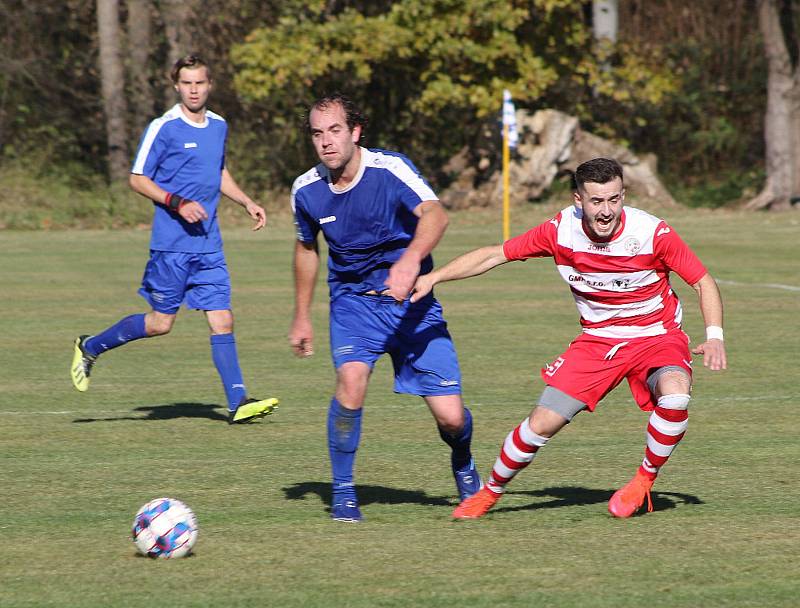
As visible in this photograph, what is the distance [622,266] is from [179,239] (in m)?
3.99

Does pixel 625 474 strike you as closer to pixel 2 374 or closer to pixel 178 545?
pixel 178 545

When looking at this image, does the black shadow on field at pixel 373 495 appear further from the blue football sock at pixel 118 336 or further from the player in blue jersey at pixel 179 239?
the blue football sock at pixel 118 336

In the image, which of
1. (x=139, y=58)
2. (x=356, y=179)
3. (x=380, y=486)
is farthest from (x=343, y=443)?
(x=139, y=58)

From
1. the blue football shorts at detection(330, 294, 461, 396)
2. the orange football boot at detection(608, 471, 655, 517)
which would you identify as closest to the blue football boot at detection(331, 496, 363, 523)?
the blue football shorts at detection(330, 294, 461, 396)

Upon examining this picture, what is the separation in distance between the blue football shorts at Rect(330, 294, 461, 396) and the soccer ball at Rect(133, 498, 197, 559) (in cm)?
107

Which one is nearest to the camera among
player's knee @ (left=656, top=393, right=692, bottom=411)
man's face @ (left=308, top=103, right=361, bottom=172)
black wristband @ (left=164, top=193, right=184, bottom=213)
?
man's face @ (left=308, top=103, right=361, bottom=172)

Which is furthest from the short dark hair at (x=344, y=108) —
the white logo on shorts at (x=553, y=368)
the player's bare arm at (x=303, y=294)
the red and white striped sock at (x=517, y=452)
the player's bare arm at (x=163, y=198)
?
the player's bare arm at (x=163, y=198)

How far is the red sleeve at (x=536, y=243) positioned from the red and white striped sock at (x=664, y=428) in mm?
822

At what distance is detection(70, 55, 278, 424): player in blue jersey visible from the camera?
31.4 ft

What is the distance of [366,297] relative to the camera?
660 centimetres

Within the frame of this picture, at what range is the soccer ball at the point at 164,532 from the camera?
19.0 feet

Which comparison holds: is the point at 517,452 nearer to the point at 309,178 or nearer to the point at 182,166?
the point at 309,178

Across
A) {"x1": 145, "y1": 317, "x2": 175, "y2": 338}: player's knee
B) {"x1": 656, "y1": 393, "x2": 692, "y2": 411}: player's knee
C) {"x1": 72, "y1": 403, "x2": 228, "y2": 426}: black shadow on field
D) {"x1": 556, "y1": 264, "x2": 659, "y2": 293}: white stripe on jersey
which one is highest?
{"x1": 556, "y1": 264, "x2": 659, "y2": 293}: white stripe on jersey

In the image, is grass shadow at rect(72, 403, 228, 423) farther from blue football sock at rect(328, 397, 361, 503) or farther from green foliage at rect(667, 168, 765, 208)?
green foliage at rect(667, 168, 765, 208)
